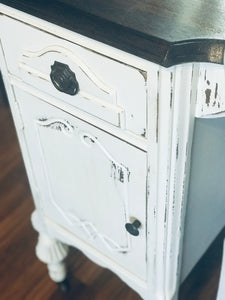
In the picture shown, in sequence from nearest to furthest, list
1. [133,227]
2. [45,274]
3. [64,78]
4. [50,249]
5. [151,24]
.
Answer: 1. [151,24]
2. [64,78]
3. [133,227]
4. [50,249]
5. [45,274]

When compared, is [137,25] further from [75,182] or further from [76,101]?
[75,182]

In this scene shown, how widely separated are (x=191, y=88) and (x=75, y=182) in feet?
1.00

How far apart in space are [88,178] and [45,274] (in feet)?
1.58

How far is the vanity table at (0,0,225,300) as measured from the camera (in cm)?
48

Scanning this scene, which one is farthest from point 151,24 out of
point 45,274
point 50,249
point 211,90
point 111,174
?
point 45,274

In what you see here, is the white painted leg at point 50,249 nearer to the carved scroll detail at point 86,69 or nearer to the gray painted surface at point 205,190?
the gray painted surface at point 205,190

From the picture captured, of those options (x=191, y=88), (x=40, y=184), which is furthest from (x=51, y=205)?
(x=191, y=88)

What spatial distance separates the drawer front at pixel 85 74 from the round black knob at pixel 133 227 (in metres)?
0.17

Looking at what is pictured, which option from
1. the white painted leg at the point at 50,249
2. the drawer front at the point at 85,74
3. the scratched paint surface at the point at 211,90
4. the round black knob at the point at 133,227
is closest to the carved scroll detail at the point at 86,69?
the drawer front at the point at 85,74

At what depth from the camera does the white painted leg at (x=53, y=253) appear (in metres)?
0.94

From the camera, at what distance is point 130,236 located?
0.71 m

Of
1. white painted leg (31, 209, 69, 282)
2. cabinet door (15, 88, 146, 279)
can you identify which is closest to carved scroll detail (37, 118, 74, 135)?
cabinet door (15, 88, 146, 279)

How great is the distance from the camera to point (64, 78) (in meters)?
0.57

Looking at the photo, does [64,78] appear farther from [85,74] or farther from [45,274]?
[45,274]
